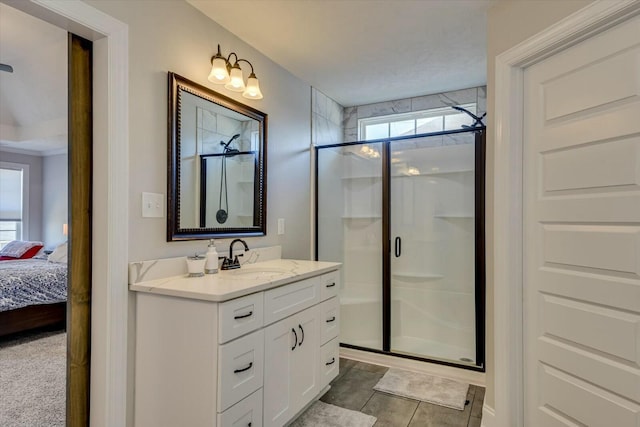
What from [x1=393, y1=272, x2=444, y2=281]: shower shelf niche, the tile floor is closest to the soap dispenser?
the tile floor

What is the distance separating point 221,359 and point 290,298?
527mm

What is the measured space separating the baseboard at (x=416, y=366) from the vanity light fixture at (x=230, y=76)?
84.3 inches

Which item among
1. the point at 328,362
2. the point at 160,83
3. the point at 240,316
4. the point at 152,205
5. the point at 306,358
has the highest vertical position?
the point at 160,83

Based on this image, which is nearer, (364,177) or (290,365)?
(290,365)

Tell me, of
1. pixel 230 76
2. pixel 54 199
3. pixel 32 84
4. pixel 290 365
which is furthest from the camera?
pixel 54 199

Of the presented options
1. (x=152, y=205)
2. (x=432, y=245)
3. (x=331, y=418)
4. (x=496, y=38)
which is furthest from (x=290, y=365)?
(x=496, y=38)

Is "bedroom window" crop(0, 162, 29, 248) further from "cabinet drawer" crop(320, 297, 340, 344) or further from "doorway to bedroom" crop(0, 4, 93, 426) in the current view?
"cabinet drawer" crop(320, 297, 340, 344)

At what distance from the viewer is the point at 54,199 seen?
19.1 ft

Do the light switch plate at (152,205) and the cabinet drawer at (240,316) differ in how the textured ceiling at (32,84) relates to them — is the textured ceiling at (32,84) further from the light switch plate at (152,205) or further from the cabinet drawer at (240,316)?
the cabinet drawer at (240,316)

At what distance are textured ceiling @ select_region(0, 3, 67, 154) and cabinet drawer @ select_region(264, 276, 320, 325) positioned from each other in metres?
2.36

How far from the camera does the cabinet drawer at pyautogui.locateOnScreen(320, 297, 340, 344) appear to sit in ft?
7.09

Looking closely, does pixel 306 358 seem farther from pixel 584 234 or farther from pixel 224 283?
pixel 584 234

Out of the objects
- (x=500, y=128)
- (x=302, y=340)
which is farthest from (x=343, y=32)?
(x=302, y=340)

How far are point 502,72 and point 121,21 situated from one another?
1837 mm
